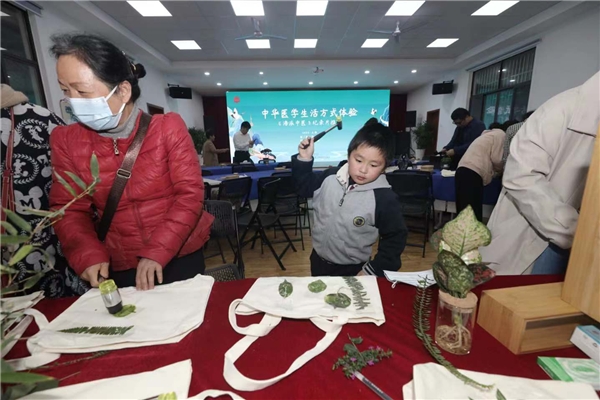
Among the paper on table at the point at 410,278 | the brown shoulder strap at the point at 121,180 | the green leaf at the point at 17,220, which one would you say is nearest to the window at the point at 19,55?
the brown shoulder strap at the point at 121,180

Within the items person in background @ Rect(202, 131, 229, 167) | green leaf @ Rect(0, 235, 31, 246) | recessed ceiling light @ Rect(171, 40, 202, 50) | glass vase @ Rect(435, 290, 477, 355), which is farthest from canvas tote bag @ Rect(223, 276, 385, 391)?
recessed ceiling light @ Rect(171, 40, 202, 50)

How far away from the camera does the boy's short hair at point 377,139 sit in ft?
3.59

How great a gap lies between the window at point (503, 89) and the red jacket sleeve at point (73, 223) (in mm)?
7437

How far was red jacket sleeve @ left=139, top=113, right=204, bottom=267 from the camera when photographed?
0.95 meters

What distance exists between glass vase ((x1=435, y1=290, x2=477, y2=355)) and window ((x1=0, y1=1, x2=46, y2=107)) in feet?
17.6

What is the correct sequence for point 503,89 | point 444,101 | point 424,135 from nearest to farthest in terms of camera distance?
1. point 503,89
2. point 444,101
3. point 424,135

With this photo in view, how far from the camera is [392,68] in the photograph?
25.5 ft

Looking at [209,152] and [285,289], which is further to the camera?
[209,152]

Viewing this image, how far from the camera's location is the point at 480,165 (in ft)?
8.89

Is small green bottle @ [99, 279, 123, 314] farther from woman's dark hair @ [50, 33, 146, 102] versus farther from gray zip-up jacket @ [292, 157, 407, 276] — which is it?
gray zip-up jacket @ [292, 157, 407, 276]

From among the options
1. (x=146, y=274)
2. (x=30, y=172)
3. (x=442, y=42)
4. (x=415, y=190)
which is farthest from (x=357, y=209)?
(x=442, y=42)

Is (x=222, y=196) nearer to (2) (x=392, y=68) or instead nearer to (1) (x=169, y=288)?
(1) (x=169, y=288)

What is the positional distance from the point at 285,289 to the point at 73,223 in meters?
0.81

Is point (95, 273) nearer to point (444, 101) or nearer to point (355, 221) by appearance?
point (355, 221)
